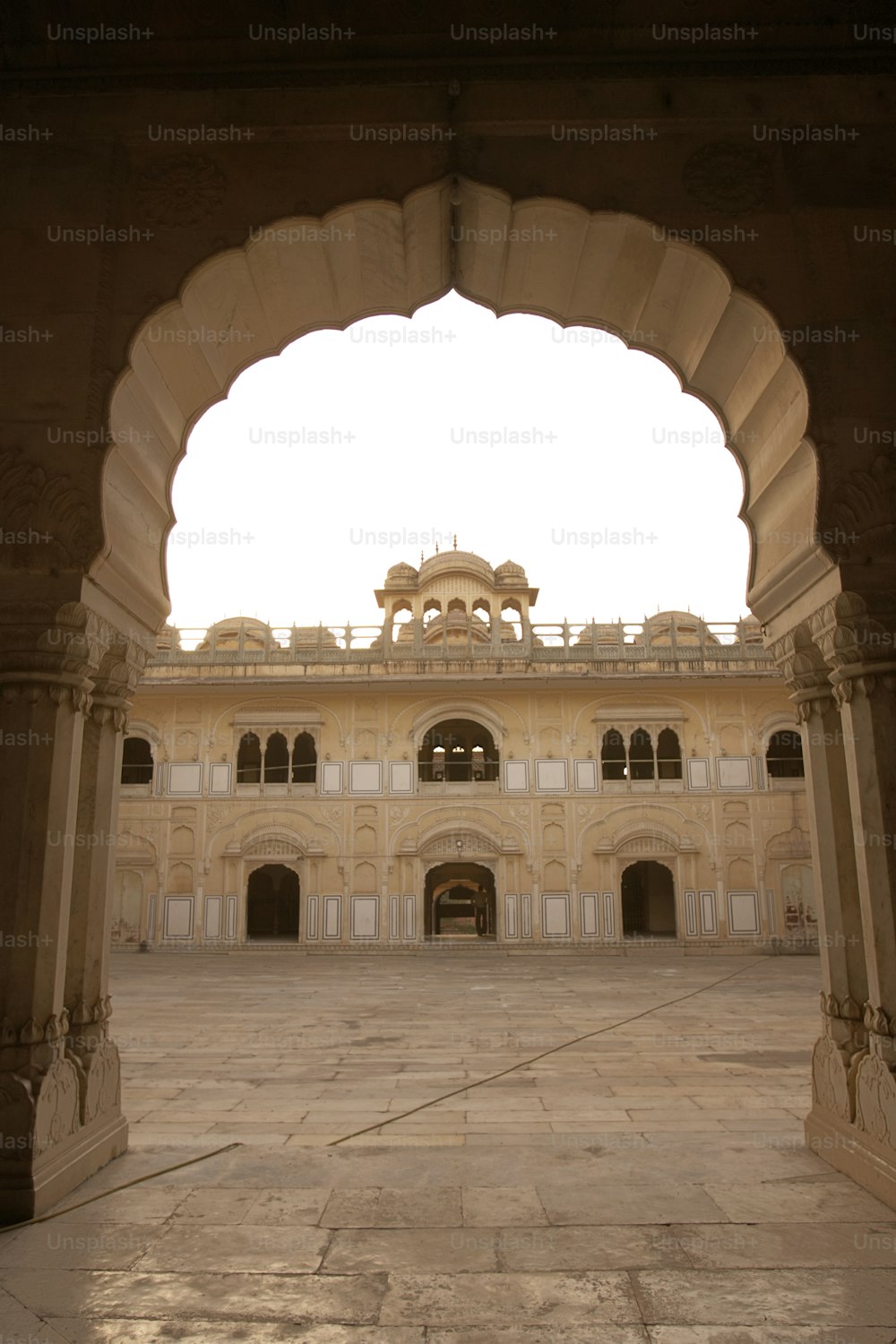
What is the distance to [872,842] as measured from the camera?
3510mm

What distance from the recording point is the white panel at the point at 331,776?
1966cm

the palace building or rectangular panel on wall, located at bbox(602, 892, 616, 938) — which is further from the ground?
the palace building

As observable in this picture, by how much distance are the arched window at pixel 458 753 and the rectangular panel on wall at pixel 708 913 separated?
510 cm

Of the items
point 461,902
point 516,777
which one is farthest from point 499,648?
point 461,902

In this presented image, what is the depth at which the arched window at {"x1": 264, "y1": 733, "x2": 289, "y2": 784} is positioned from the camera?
67.1 feet

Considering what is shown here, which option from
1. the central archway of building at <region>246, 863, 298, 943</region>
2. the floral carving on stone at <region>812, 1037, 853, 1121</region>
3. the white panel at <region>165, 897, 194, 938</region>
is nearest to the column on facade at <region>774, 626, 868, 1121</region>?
the floral carving on stone at <region>812, 1037, 853, 1121</region>

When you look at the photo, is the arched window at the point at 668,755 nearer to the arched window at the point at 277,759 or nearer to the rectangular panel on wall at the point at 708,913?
the rectangular panel on wall at the point at 708,913

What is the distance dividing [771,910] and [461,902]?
479 inches

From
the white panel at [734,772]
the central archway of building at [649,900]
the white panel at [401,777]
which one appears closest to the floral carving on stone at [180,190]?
the white panel at [401,777]

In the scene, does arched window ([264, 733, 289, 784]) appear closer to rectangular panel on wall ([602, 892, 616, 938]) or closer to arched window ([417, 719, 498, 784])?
arched window ([417, 719, 498, 784])

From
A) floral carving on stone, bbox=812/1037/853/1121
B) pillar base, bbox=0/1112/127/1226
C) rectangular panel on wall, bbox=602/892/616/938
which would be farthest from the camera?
rectangular panel on wall, bbox=602/892/616/938

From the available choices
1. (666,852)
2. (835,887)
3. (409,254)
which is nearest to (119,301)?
(409,254)

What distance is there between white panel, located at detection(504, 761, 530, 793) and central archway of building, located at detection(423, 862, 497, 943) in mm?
2497

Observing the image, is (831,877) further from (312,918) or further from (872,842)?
(312,918)
